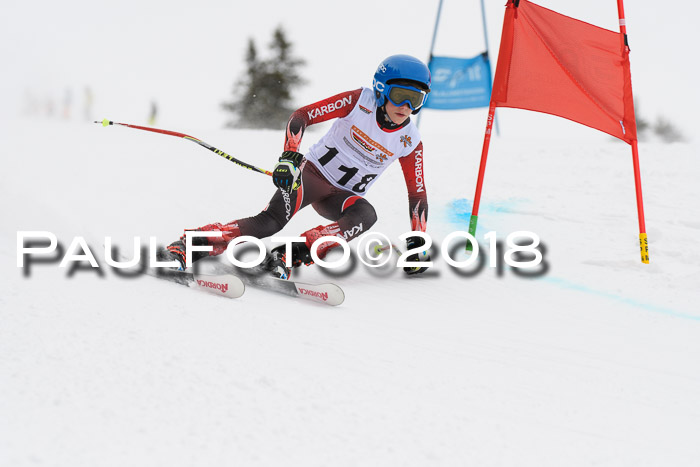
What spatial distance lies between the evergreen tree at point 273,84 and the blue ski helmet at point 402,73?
69.9 feet

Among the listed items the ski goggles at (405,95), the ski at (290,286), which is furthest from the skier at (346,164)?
the ski at (290,286)

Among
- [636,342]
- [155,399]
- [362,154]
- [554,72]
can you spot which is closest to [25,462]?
[155,399]

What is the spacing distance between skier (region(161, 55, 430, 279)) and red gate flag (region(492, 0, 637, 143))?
44.9 inches

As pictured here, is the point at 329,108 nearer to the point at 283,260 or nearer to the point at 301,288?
the point at 283,260

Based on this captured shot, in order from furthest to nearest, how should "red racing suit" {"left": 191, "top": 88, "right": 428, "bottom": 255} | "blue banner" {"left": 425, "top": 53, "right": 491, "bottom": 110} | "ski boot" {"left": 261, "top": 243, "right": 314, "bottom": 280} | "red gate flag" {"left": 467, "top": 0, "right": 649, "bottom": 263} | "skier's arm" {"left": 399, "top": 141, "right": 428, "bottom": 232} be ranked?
"blue banner" {"left": 425, "top": 53, "right": 491, "bottom": 110} < "red gate flag" {"left": 467, "top": 0, "right": 649, "bottom": 263} < "skier's arm" {"left": 399, "top": 141, "right": 428, "bottom": 232} < "red racing suit" {"left": 191, "top": 88, "right": 428, "bottom": 255} < "ski boot" {"left": 261, "top": 243, "right": 314, "bottom": 280}

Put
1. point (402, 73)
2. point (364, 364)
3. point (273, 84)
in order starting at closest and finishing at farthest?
point (364, 364) < point (402, 73) < point (273, 84)

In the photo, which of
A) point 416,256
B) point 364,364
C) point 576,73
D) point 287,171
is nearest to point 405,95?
point 287,171

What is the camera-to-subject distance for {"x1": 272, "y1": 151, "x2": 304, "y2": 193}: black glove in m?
3.16

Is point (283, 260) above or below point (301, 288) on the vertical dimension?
above

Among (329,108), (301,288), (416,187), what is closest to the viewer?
(301,288)

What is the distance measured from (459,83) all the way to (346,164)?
5.34 meters

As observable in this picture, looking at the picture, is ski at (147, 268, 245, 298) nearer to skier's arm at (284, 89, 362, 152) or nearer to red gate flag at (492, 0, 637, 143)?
skier's arm at (284, 89, 362, 152)

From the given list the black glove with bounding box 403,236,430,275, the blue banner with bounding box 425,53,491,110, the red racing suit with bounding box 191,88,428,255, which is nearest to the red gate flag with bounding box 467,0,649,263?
the red racing suit with bounding box 191,88,428,255

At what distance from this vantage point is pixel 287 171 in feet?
10.4
